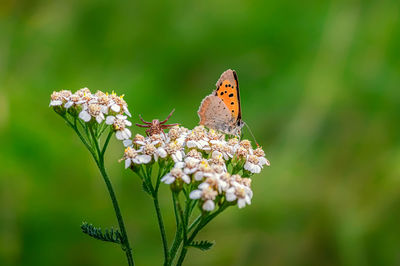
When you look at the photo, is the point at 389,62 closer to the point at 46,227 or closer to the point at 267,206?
the point at 267,206

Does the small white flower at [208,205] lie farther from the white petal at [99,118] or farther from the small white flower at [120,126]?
the white petal at [99,118]

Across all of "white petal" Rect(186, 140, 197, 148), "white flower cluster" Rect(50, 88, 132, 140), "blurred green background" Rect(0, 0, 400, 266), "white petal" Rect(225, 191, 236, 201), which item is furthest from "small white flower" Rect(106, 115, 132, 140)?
"blurred green background" Rect(0, 0, 400, 266)

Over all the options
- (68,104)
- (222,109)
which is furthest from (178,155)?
(222,109)

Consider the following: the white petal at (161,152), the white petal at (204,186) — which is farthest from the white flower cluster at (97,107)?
the white petal at (204,186)

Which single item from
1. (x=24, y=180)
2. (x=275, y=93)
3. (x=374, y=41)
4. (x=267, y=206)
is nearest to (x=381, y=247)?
(x=267, y=206)

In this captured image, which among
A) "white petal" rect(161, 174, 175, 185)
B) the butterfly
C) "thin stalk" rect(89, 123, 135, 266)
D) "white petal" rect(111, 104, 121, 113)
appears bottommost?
"thin stalk" rect(89, 123, 135, 266)

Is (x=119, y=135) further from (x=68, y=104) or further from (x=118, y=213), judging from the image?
(x=118, y=213)

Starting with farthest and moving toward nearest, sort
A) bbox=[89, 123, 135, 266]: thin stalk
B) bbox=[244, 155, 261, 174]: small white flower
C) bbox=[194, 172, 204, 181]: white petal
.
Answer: bbox=[244, 155, 261, 174]: small white flower → bbox=[194, 172, 204, 181]: white petal → bbox=[89, 123, 135, 266]: thin stalk

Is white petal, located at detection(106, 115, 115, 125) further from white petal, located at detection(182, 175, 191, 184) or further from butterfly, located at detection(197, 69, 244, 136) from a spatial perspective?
butterfly, located at detection(197, 69, 244, 136)
